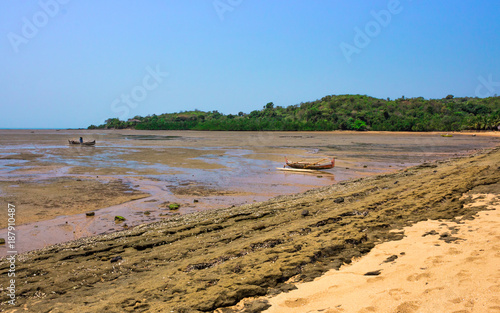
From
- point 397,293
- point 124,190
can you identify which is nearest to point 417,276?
point 397,293

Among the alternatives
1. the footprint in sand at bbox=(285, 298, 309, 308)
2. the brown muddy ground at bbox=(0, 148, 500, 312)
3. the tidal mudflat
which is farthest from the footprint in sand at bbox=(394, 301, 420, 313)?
the tidal mudflat

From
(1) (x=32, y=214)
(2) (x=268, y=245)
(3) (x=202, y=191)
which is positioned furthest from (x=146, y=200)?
(2) (x=268, y=245)

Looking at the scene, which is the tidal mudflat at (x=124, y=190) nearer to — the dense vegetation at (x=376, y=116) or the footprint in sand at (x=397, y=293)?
the footprint in sand at (x=397, y=293)

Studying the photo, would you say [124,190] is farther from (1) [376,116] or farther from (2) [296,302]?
(1) [376,116]

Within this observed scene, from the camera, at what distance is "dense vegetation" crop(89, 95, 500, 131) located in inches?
3319

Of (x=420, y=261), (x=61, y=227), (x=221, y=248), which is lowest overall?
(x=61, y=227)

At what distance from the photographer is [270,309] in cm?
399

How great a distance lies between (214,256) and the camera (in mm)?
5953

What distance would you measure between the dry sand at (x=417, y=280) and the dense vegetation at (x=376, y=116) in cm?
8067

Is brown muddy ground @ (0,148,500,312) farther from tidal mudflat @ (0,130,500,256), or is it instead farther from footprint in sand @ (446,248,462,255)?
tidal mudflat @ (0,130,500,256)

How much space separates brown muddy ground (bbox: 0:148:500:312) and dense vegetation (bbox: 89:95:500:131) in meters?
78.7

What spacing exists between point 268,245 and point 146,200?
860 cm

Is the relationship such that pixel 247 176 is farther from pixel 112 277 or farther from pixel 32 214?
pixel 112 277

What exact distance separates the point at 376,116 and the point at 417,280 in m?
99.2
